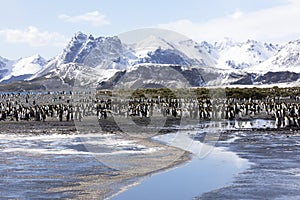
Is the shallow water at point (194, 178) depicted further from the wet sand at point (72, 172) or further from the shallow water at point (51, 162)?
the shallow water at point (51, 162)

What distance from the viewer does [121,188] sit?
13406 mm

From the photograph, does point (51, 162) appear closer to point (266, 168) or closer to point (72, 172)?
point (72, 172)

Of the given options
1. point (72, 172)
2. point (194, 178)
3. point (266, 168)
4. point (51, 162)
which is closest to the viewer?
point (194, 178)

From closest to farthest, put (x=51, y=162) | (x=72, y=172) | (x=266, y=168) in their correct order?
(x=72, y=172)
(x=266, y=168)
(x=51, y=162)

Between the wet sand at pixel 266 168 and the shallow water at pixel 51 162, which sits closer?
the wet sand at pixel 266 168

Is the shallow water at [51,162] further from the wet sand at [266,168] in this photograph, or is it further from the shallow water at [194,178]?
the wet sand at [266,168]

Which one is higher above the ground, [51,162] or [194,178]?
[51,162]

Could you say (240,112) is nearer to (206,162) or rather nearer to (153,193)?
(206,162)

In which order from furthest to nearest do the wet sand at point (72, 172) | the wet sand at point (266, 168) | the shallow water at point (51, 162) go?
the shallow water at point (51, 162), the wet sand at point (72, 172), the wet sand at point (266, 168)

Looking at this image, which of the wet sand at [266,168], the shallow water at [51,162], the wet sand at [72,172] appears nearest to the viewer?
the wet sand at [266,168]

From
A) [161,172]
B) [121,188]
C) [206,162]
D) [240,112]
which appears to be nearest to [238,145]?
A: [206,162]

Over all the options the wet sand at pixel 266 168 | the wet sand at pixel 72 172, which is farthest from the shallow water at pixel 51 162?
the wet sand at pixel 266 168

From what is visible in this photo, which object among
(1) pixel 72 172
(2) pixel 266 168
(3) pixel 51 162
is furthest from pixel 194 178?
(3) pixel 51 162

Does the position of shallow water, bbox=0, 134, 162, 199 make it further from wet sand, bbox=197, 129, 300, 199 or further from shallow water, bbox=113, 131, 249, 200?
wet sand, bbox=197, 129, 300, 199
